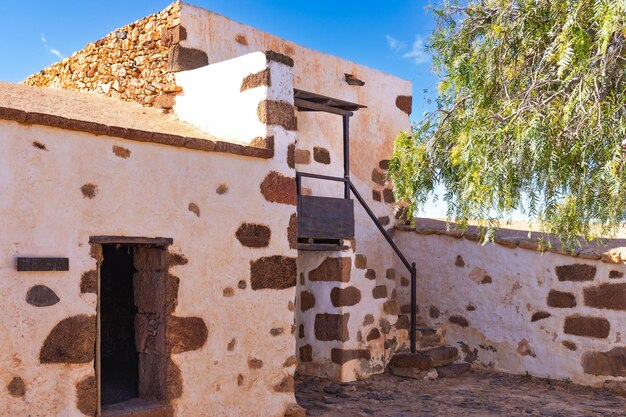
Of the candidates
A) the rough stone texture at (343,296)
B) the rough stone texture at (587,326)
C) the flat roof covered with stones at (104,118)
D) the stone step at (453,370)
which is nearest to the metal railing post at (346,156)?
the rough stone texture at (343,296)

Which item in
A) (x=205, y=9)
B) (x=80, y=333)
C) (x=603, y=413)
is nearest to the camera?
(x=80, y=333)

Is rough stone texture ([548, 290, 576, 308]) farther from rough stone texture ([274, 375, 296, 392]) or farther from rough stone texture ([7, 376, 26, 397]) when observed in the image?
rough stone texture ([7, 376, 26, 397])

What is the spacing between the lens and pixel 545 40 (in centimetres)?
548

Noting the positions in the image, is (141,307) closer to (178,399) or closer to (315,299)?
(178,399)

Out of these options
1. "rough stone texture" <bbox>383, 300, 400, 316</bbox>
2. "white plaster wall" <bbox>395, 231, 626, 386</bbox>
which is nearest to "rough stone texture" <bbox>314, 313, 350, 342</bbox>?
"rough stone texture" <bbox>383, 300, 400, 316</bbox>

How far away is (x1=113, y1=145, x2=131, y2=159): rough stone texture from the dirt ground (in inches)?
121

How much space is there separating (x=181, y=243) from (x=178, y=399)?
1.17 metres

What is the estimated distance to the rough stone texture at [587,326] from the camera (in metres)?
7.64

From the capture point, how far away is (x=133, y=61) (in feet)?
25.3

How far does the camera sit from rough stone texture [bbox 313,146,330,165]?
8414 millimetres

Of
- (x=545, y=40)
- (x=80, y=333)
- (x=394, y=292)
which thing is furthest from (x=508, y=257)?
(x=80, y=333)

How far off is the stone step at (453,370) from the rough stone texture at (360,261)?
1.57m

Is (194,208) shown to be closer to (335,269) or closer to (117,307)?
(117,307)

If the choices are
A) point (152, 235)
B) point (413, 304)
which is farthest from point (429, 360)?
point (152, 235)
